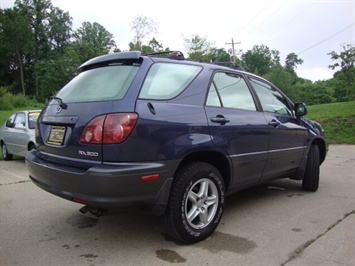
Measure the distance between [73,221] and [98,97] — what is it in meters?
1.70

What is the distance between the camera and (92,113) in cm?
280

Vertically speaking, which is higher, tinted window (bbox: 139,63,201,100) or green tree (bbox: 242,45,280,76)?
green tree (bbox: 242,45,280,76)

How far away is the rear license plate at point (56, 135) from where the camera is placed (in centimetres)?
303

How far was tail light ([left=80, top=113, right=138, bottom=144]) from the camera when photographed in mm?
2656

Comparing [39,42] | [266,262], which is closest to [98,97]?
[266,262]

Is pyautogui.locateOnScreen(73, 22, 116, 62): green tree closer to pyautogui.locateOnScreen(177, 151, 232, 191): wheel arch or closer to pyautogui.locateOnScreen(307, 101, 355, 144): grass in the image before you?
pyautogui.locateOnScreen(307, 101, 355, 144): grass

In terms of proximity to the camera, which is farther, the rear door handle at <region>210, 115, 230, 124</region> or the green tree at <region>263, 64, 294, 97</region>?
the green tree at <region>263, 64, 294, 97</region>

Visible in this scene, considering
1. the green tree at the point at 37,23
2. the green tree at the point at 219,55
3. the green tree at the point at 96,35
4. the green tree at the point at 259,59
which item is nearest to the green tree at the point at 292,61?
the green tree at the point at 259,59

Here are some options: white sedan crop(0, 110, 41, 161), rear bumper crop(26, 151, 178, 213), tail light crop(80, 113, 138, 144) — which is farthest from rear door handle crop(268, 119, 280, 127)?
white sedan crop(0, 110, 41, 161)

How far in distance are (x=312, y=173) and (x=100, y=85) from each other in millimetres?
3473

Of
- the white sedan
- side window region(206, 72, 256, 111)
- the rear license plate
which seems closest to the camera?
the rear license plate

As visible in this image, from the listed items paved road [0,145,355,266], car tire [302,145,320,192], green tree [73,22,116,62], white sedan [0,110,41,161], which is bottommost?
paved road [0,145,355,266]

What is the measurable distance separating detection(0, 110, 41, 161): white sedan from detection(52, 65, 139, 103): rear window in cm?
446

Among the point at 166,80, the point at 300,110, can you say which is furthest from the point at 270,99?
the point at 166,80
